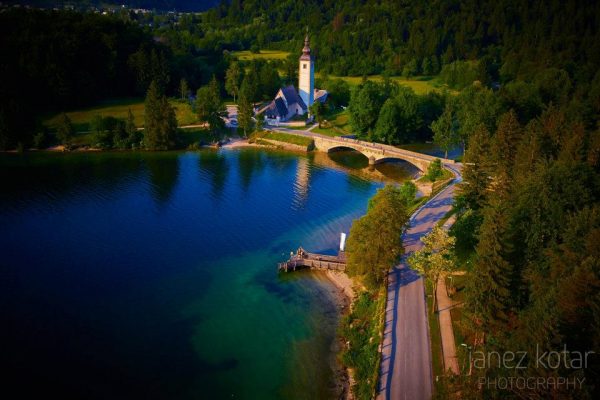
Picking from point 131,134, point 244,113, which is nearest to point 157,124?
point 131,134

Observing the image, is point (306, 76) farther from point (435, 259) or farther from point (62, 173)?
point (435, 259)

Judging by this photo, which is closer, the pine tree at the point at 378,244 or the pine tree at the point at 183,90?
the pine tree at the point at 378,244

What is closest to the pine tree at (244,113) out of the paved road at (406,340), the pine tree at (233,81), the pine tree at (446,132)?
the pine tree at (233,81)

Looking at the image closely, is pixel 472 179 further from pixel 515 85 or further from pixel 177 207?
pixel 515 85

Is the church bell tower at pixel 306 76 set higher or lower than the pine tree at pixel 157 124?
higher

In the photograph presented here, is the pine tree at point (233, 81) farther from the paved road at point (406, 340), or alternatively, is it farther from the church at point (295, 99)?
the paved road at point (406, 340)

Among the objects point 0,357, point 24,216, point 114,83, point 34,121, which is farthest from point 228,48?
point 0,357
